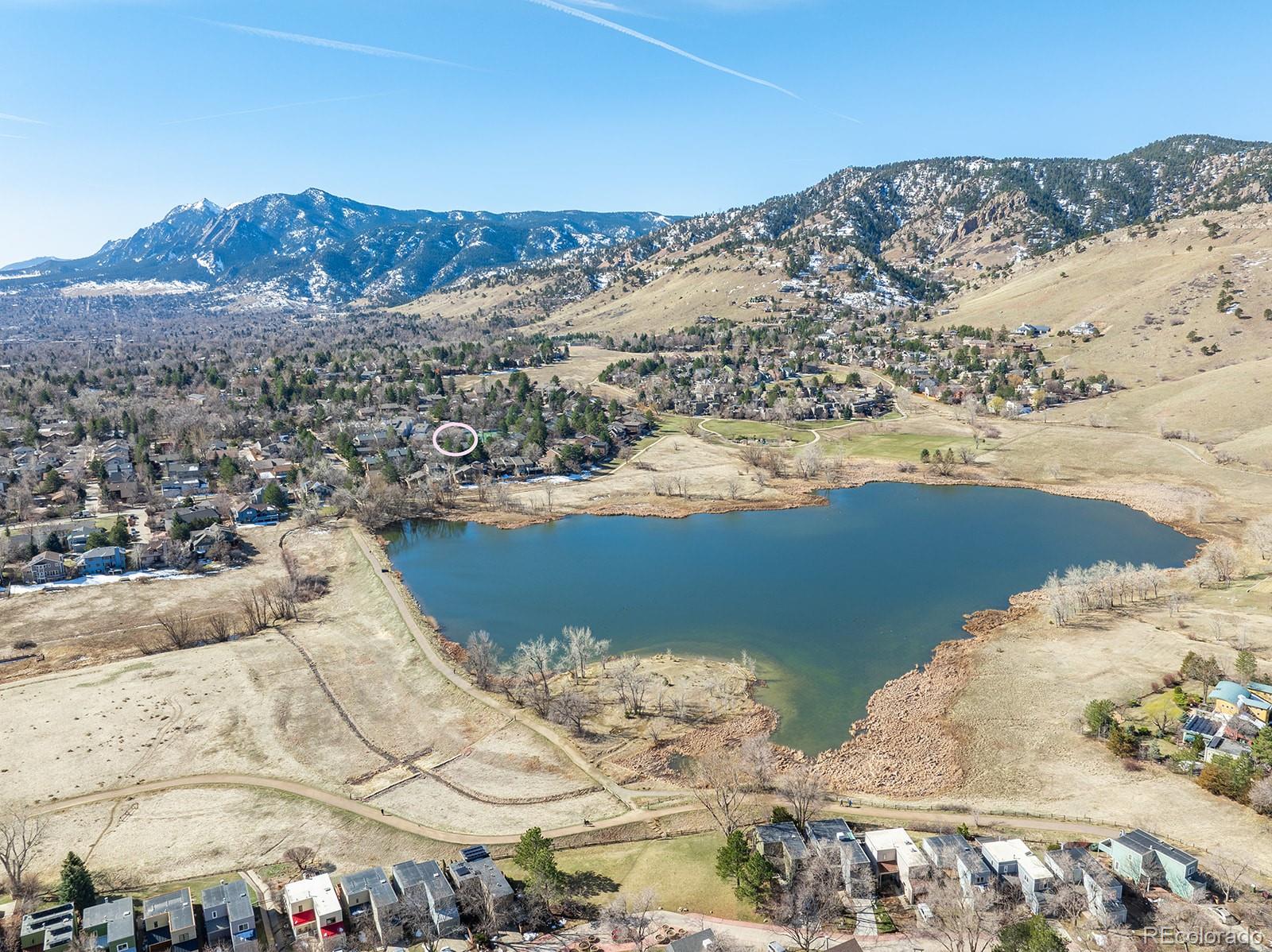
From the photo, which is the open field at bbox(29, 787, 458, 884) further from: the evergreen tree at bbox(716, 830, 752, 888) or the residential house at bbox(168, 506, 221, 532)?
the residential house at bbox(168, 506, 221, 532)

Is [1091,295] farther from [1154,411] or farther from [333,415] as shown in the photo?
[333,415]

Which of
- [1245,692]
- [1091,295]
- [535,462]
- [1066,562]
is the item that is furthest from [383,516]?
[1091,295]

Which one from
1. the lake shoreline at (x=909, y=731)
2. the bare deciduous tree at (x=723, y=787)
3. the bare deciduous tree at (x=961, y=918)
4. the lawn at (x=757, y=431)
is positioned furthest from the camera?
the lawn at (x=757, y=431)

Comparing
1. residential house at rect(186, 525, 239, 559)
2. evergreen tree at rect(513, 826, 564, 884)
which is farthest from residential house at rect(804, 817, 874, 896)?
residential house at rect(186, 525, 239, 559)

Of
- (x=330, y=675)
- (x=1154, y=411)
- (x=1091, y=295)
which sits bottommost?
(x=330, y=675)

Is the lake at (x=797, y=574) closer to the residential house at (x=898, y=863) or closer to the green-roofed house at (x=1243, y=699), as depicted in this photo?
the residential house at (x=898, y=863)

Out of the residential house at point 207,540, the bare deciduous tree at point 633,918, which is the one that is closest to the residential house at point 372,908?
the bare deciduous tree at point 633,918
